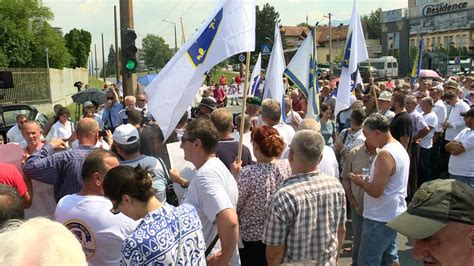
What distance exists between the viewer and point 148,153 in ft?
18.1

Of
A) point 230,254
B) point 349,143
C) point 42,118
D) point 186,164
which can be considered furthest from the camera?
point 42,118

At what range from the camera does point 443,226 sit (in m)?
1.83

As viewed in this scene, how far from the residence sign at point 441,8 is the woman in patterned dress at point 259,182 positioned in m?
78.0

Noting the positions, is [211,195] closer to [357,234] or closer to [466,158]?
[357,234]

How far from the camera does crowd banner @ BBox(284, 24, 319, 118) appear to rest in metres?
7.71

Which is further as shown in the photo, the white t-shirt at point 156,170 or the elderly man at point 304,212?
the white t-shirt at point 156,170

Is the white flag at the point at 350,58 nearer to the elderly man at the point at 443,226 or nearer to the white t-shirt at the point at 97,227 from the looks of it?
the white t-shirt at the point at 97,227

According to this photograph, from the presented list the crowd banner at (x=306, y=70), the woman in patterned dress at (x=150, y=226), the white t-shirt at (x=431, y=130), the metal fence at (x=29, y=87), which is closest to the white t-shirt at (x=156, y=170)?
the woman in patterned dress at (x=150, y=226)

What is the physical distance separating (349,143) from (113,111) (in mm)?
6148

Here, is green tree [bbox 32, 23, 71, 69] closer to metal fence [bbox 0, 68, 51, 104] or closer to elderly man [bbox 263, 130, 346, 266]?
metal fence [bbox 0, 68, 51, 104]

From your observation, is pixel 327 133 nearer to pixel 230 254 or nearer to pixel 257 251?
pixel 257 251

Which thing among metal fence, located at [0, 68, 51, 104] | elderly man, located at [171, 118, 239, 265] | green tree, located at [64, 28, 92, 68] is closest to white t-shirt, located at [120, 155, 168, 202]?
elderly man, located at [171, 118, 239, 265]

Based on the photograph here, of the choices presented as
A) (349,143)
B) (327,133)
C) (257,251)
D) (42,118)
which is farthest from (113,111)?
(257,251)

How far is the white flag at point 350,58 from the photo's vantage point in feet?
25.7
